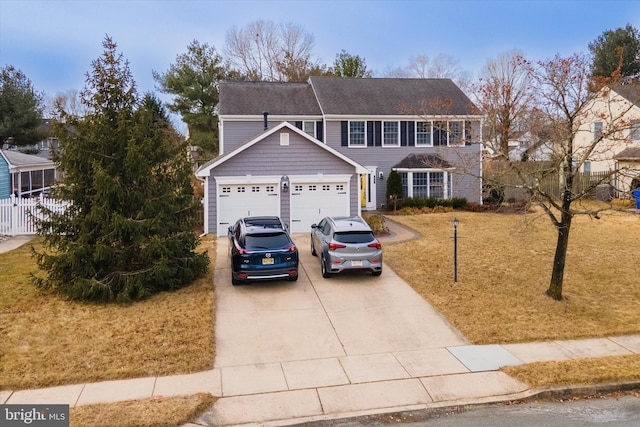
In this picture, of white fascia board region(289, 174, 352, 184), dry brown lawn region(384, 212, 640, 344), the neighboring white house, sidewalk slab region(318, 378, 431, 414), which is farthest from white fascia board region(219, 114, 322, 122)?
sidewalk slab region(318, 378, 431, 414)

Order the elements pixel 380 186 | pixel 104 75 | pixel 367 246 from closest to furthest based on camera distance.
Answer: pixel 104 75 → pixel 367 246 → pixel 380 186

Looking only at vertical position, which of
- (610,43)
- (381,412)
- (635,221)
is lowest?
(381,412)

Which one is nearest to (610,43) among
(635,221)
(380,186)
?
(635,221)

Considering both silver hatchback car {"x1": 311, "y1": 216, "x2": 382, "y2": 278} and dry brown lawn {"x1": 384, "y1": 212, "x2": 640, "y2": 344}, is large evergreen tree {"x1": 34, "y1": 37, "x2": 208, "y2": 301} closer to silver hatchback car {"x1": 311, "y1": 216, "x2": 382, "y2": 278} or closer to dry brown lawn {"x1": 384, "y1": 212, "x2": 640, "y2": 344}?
silver hatchback car {"x1": 311, "y1": 216, "x2": 382, "y2": 278}

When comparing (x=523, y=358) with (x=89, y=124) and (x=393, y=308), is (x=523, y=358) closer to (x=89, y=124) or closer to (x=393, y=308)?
(x=393, y=308)

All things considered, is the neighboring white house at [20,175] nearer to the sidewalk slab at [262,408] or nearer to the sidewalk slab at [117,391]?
the sidewalk slab at [117,391]

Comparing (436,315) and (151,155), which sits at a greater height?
(151,155)
